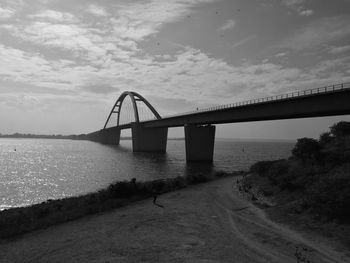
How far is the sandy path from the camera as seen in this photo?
12.2 m

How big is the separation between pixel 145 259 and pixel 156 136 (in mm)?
116452

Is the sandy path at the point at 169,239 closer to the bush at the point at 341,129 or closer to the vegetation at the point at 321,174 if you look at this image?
the vegetation at the point at 321,174

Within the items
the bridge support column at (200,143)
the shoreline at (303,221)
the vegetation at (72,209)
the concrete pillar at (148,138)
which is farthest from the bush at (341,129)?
the concrete pillar at (148,138)

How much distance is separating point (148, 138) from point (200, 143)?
4857cm

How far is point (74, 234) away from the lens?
15.9m

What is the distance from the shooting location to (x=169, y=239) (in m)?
14.1

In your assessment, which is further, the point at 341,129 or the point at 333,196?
the point at 341,129

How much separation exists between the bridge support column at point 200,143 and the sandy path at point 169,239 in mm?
60302

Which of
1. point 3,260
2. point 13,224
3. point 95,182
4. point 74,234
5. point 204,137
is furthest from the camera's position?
point 204,137

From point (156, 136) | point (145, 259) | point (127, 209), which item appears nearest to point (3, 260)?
point (145, 259)

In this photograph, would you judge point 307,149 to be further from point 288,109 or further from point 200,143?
point 200,143

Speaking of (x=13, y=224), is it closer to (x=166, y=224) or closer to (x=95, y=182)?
(x=166, y=224)

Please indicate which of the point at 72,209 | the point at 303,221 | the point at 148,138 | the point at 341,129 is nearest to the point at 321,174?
the point at 303,221

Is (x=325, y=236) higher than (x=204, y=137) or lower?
lower
